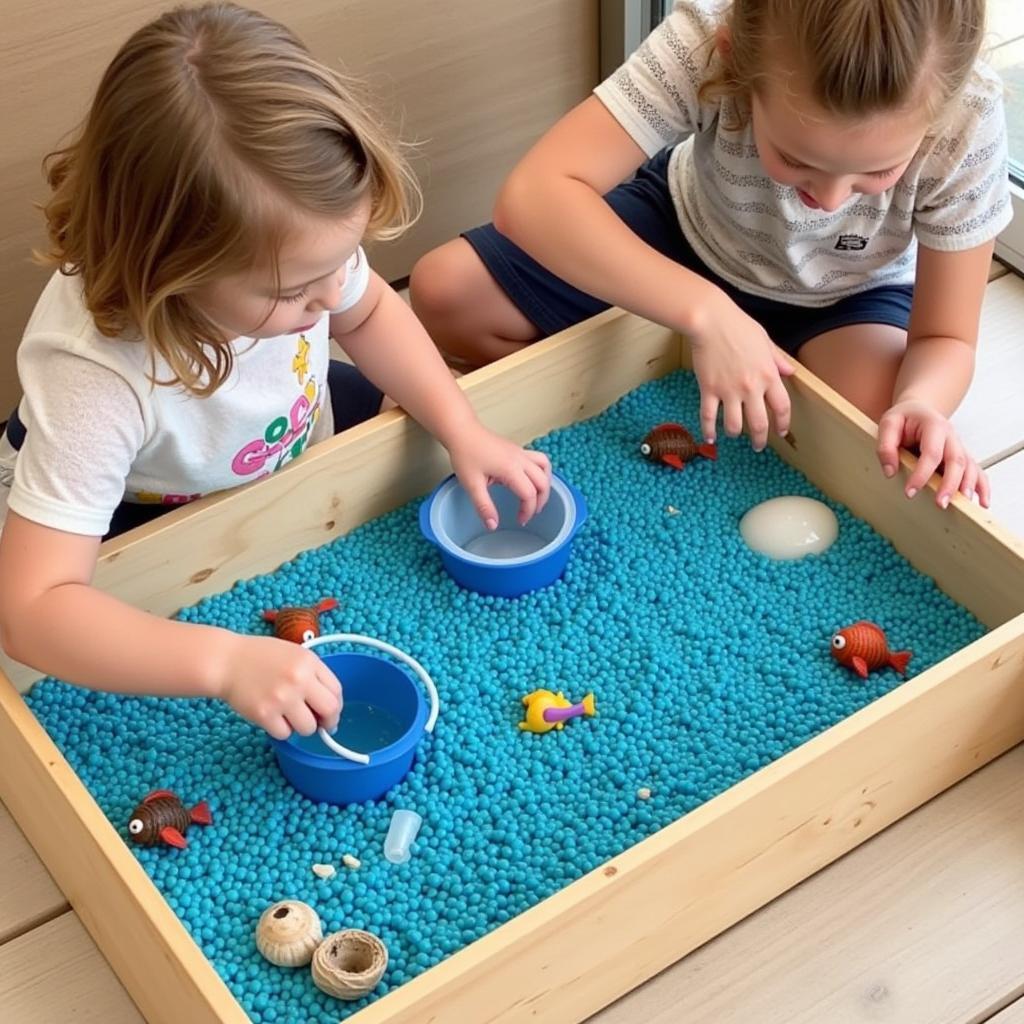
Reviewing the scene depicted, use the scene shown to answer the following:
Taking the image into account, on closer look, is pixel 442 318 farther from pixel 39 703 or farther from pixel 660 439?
pixel 39 703

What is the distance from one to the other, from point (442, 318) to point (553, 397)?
16cm

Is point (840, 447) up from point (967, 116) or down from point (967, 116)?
down

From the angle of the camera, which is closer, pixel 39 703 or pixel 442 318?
pixel 39 703

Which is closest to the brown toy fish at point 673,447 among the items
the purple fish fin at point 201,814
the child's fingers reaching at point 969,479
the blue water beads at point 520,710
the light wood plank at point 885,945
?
the blue water beads at point 520,710

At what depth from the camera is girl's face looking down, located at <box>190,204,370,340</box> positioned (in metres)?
0.81

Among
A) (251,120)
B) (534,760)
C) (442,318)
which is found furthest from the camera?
(442,318)

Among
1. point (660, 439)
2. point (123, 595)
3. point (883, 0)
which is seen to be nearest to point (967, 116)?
point (883, 0)

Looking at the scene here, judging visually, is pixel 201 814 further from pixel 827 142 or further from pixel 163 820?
pixel 827 142

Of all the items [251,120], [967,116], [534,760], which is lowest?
[534,760]

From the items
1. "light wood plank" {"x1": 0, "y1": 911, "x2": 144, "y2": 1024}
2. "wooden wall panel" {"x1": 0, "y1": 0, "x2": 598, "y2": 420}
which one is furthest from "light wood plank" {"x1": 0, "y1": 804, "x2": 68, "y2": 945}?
"wooden wall panel" {"x1": 0, "y1": 0, "x2": 598, "y2": 420}

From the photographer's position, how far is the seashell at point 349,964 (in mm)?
854

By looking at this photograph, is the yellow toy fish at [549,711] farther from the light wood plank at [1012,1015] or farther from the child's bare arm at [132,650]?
the light wood plank at [1012,1015]

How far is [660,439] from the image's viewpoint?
118 centimetres

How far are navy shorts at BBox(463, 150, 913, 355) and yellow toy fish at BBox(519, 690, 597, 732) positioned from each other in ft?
1.28
